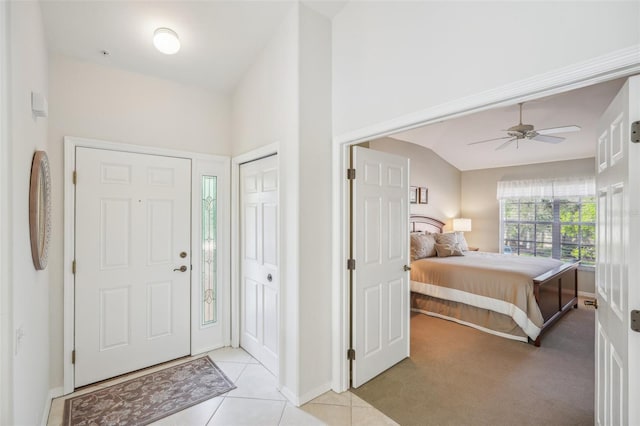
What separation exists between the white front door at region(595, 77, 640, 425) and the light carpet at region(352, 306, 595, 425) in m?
0.69

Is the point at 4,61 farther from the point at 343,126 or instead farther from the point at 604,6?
the point at 604,6

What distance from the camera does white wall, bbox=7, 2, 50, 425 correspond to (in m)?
1.29

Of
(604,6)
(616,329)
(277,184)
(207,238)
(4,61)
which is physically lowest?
(616,329)

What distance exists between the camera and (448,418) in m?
2.13

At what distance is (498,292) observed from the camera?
11.6 feet

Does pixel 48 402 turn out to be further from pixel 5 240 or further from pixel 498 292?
pixel 498 292

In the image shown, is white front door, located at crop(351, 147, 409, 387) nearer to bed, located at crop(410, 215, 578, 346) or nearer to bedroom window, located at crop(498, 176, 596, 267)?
bed, located at crop(410, 215, 578, 346)

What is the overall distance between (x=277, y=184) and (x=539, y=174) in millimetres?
5751

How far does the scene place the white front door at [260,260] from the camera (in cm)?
270

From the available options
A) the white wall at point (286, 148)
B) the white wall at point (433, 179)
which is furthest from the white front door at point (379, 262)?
the white wall at point (433, 179)

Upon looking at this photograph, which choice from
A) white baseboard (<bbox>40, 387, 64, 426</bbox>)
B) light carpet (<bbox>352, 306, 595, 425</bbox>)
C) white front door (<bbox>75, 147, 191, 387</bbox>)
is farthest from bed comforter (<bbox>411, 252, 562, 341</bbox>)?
white baseboard (<bbox>40, 387, 64, 426</bbox>)

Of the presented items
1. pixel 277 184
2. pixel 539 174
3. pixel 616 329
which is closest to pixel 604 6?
pixel 616 329

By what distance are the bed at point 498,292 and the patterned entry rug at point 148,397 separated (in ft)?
9.38

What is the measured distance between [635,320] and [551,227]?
581 centimetres
